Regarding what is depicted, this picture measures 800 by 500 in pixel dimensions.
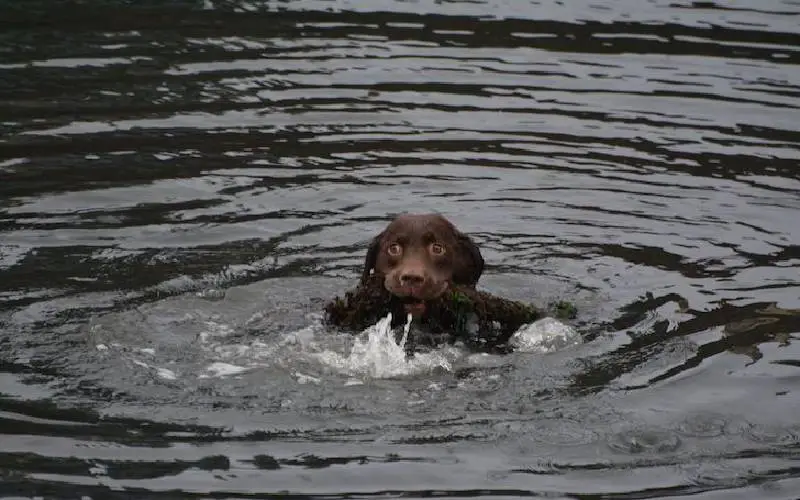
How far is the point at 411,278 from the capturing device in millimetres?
9484

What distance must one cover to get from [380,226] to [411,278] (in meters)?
3.11

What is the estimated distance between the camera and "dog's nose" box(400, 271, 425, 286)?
9461mm

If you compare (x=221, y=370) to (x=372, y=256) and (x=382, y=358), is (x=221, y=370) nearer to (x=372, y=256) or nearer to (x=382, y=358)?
(x=382, y=358)

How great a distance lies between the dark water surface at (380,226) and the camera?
25.7 ft

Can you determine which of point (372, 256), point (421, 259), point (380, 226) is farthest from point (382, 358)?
point (380, 226)

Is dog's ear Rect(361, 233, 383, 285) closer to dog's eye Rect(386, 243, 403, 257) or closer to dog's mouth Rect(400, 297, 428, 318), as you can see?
dog's eye Rect(386, 243, 403, 257)

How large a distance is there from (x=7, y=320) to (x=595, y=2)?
Result: 12.1 meters

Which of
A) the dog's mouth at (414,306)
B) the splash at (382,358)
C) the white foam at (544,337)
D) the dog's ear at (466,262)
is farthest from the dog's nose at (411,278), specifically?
the white foam at (544,337)

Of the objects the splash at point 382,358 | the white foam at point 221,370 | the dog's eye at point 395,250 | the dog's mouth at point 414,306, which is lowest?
the white foam at point 221,370

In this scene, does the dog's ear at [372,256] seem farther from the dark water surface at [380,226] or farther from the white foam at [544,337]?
the white foam at [544,337]

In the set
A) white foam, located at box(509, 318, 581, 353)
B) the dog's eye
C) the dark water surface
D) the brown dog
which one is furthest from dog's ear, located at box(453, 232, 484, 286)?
the dark water surface

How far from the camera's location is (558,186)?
1366cm

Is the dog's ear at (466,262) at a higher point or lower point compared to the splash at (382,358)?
higher

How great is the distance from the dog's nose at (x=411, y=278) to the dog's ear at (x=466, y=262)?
55 centimetres
